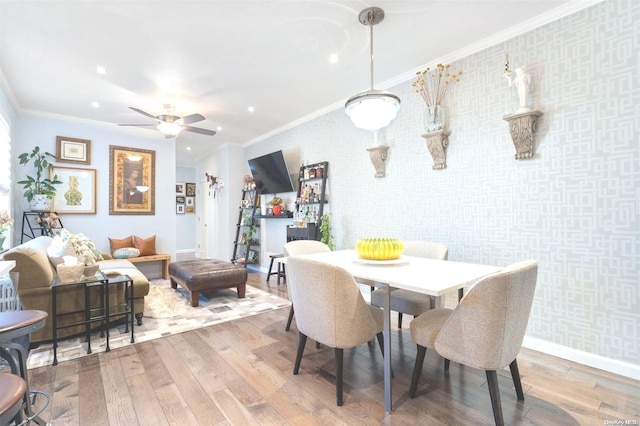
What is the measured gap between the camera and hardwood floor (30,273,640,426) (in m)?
1.68

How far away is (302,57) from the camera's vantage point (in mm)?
2975

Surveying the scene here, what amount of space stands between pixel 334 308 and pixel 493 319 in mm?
824

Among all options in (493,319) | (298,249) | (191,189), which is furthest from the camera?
(191,189)

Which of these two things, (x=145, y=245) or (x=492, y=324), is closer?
(x=492, y=324)

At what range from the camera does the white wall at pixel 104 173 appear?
4.36m

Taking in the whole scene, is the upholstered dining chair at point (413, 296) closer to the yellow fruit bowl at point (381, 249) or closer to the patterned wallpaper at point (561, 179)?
the yellow fruit bowl at point (381, 249)

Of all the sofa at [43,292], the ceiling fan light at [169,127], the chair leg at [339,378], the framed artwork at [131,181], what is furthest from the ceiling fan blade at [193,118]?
the chair leg at [339,378]

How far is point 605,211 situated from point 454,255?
120 centimetres

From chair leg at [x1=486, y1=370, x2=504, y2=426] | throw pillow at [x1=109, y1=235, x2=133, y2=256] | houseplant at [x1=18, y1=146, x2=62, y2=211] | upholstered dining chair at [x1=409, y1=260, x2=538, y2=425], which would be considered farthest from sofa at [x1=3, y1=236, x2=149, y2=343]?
chair leg at [x1=486, y1=370, x2=504, y2=426]

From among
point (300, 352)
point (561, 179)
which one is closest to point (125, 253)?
point (300, 352)

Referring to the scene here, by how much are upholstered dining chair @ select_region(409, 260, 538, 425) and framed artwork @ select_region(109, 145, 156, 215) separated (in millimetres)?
5480

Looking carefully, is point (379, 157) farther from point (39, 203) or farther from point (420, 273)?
point (39, 203)

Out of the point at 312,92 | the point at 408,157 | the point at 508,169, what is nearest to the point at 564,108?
the point at 508,169

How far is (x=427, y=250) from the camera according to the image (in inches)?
105
